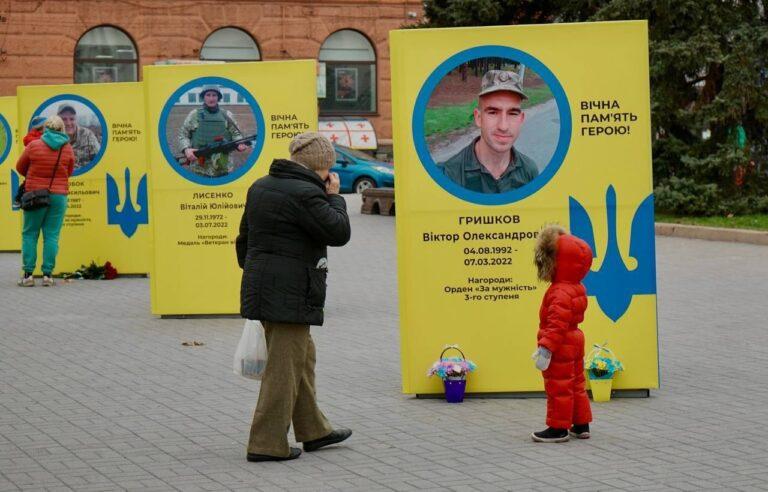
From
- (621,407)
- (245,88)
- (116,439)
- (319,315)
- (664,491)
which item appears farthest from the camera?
(245,88)

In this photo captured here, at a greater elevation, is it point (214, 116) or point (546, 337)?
point (214, 116)

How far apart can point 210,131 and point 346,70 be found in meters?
38.1

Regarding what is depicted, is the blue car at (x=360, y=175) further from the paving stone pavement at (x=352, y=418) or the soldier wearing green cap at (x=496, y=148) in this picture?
the soldier wearing green cap at (x=496, y=148)

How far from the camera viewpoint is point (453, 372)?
8.95 m

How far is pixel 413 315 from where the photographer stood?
9.09 meters

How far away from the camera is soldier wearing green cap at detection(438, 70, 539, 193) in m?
8.91

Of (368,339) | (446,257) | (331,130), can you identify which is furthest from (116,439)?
(331,130)

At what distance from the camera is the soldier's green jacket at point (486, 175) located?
897cm

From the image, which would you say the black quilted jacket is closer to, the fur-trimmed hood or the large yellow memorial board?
the fur-trimmed hood

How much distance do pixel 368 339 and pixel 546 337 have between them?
466 cm

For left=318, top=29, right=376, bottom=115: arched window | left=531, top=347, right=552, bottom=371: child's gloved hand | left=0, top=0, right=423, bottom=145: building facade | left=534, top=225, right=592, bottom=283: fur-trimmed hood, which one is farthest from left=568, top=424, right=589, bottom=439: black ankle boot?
left=318, top=29, right=376, bottom=115: arched window

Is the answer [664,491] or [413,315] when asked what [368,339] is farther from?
[664,491]

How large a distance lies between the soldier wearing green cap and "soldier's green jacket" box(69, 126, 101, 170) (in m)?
9.56

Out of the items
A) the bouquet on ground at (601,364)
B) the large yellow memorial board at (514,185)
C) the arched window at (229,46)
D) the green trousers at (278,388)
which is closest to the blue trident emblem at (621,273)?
the large yellow memorial board at (514,185)
